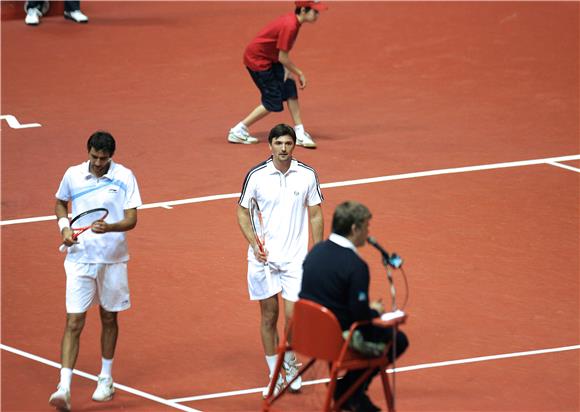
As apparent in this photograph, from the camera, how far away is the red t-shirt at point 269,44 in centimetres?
1558

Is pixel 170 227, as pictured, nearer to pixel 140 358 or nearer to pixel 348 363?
pixel 140 358

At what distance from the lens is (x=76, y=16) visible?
22438mm

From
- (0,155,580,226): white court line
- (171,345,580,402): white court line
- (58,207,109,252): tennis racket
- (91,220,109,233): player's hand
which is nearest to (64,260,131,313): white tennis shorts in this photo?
(58,207,109,252): tennis racket

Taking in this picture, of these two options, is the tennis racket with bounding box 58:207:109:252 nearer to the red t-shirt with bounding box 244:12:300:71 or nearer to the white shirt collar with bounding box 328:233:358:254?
the white shirt collar with bounding box 328:233:358:254

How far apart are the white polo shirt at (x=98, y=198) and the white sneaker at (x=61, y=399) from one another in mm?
991

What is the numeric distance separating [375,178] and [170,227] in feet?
9.11

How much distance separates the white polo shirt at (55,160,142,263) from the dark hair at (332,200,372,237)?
2.08 metres

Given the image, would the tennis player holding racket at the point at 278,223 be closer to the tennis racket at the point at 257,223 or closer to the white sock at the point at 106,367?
the tennis racket at the point at 257,223

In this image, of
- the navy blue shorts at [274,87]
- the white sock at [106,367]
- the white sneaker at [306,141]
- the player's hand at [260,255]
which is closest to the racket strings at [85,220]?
the white sock at [106,367]

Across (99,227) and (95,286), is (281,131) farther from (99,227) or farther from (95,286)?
(95,286)

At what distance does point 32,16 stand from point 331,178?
30.8ft

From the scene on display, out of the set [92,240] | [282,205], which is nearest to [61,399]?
[92,240]

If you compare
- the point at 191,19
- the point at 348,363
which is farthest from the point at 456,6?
the point at 348,363

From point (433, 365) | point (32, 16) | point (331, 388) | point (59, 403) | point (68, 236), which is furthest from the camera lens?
point (32, 16)
